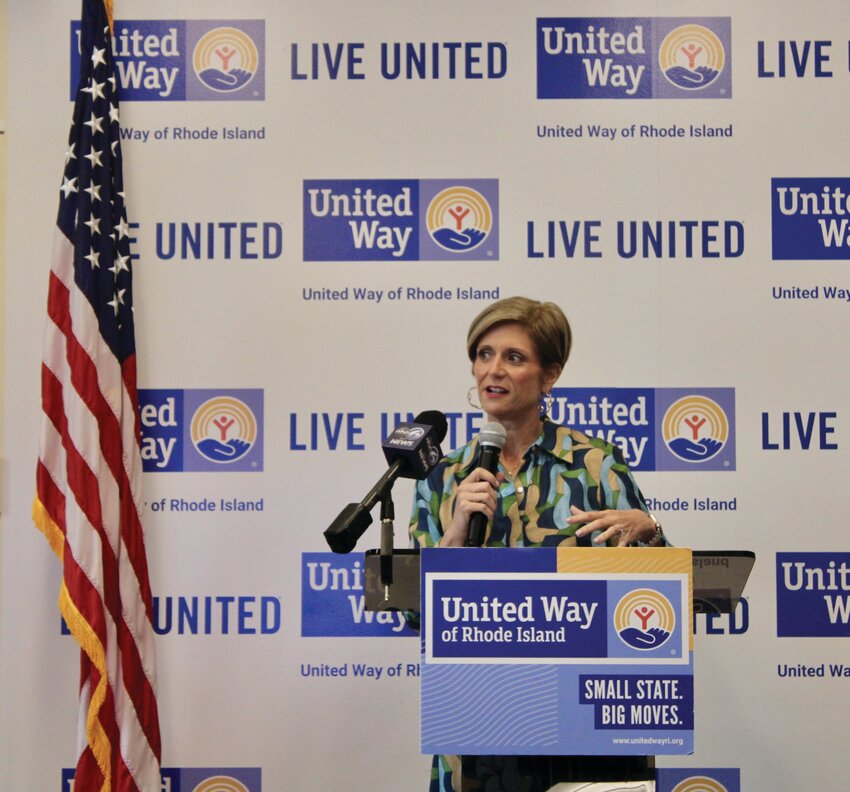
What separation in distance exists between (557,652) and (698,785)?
7.18ft

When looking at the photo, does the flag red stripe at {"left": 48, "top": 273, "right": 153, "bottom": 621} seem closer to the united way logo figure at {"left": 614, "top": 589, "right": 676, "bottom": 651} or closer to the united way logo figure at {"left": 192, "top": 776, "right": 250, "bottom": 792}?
the united way logo figure at {"left": 192, "top": 776, "right": 250, "bottom": 792}

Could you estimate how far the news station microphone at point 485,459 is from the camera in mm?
2297

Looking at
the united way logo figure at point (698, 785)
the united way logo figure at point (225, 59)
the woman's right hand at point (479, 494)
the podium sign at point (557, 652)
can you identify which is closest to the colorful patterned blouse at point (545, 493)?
the woman's right hand at point (479, 494)

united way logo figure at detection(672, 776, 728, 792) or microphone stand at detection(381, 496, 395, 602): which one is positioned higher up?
microphone stand at detection(381, 496, 395, 602)

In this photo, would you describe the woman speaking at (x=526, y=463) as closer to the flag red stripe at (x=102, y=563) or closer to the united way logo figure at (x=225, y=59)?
the flag red stripe at (x=102, y=563)

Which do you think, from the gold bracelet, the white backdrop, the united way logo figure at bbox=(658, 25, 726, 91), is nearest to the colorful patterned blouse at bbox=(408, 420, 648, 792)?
the gold bracelet

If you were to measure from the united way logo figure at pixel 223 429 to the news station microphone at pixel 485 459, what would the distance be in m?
1.81

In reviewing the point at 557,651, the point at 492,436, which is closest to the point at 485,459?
the point at 492,436

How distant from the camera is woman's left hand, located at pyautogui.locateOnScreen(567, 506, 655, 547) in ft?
7.98

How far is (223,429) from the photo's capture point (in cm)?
408

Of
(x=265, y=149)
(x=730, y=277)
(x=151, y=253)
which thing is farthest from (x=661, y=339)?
(x=151, y=253)

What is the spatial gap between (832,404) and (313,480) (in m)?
1.98

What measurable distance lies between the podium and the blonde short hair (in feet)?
3.46

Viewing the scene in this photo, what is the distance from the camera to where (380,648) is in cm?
402
